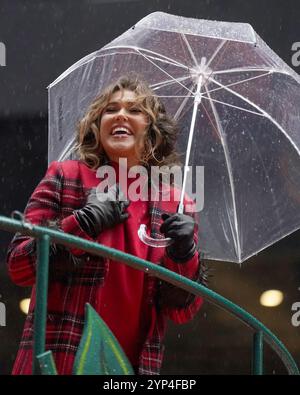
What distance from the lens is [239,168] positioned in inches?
133

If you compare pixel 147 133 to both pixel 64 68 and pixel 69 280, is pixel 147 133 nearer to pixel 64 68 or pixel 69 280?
pixel 69 280

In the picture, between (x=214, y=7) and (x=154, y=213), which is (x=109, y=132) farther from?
(x=214, y=7)

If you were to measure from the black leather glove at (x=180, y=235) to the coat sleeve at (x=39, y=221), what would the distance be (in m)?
0.23

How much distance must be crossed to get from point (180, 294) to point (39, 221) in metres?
0.41

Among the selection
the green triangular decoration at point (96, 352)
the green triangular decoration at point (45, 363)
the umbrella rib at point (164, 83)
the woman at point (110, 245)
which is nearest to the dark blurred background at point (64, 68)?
the umbrella rib at point (164, 83)

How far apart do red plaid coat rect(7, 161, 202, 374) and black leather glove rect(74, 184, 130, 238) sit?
22 mm

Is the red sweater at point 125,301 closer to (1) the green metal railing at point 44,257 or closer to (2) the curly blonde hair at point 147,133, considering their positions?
(2) the curly blonde hair at point 147,133

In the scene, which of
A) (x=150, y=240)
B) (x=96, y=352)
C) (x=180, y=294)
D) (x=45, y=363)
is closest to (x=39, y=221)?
(x=150, y=240)

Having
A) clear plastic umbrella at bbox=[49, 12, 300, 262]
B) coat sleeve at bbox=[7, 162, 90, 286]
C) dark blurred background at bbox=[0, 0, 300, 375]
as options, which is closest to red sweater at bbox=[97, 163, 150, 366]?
coat sleeve at bbox=[7, 162, 90, 286]

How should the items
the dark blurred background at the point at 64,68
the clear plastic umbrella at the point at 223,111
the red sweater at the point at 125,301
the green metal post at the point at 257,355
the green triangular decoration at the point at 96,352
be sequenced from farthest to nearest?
the dark blurred background at the point at 64,68 → the clear plastic umbrella at the point at 223,111 → the red sweater at the point at 125,301 → the green metal post at the point at 257,355 → the green triangular decoration at the point at 96,352

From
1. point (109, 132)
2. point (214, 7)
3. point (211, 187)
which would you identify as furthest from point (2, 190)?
point (109, 132)

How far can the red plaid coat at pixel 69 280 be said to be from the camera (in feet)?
8.50

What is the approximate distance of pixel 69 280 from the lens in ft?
8.65

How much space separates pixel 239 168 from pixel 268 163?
0.09 m
